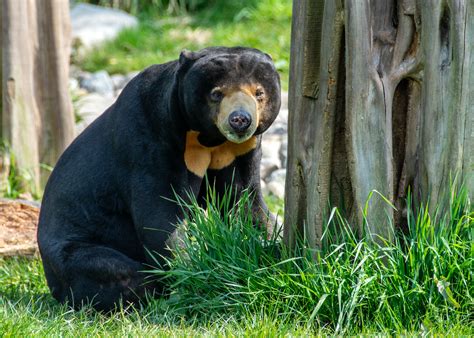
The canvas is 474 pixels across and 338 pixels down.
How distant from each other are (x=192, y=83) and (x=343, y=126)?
922mm

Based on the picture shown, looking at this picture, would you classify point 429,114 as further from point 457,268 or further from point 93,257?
point 93,257

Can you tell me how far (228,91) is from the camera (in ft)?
17.0

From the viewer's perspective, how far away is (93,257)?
557 cm

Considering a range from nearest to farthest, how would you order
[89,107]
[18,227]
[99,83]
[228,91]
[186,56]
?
[228,91] < [186,56] < [18,227] < [89,107] < [99,83]

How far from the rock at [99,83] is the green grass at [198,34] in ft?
1.23

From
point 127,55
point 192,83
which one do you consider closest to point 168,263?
point 192,83

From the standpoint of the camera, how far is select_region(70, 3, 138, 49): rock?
14.1 m

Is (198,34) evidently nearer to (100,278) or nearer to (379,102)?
(100,278)

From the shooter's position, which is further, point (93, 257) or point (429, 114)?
point (93, 257)

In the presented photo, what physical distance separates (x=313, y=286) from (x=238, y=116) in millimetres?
1027

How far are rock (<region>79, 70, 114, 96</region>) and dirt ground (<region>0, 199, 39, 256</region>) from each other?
4819 millimetres

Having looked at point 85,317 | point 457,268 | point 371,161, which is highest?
point 371,161

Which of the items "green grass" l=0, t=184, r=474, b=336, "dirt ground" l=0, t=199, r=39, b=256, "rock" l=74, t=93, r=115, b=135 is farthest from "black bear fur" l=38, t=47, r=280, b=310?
"rock" l=74, t=93, r=115, b=135

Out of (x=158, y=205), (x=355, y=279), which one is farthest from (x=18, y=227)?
(x=355, y=279)
